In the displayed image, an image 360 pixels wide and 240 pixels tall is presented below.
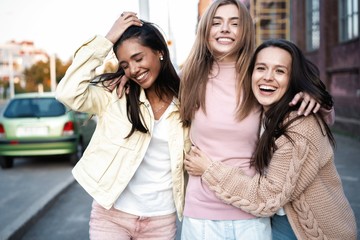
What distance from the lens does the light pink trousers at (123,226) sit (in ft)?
8.19

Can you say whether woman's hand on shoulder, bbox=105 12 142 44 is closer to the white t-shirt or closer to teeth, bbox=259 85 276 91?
the white t-shirt

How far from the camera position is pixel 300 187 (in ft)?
6.99

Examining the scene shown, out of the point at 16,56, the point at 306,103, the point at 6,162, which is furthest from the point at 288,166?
the point at 16,56

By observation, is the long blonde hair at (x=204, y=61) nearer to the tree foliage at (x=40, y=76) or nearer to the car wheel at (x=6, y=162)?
the car wheel at (x=6, y=162)

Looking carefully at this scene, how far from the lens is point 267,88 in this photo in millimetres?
2277

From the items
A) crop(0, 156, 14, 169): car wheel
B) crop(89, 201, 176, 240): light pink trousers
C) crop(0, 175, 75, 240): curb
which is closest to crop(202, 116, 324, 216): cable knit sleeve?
crop(89, 201, 176, 240): light pink trousers

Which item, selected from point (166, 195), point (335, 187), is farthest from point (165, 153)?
point (335, 187)

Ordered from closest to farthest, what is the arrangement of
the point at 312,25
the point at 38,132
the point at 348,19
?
the point at 38,132 → the point at 348,19 → the point at 312,25

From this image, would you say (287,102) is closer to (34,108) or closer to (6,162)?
(34,108)

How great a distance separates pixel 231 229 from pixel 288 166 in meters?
0.48

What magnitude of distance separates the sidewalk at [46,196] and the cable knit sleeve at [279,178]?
2.52 meters

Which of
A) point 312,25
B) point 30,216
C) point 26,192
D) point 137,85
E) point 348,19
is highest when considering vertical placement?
point 312,25

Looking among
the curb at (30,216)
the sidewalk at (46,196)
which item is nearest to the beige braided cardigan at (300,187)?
the sidewalk at (46,196)

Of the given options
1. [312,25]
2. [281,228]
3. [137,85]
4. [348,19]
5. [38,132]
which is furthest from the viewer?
[312,25]
